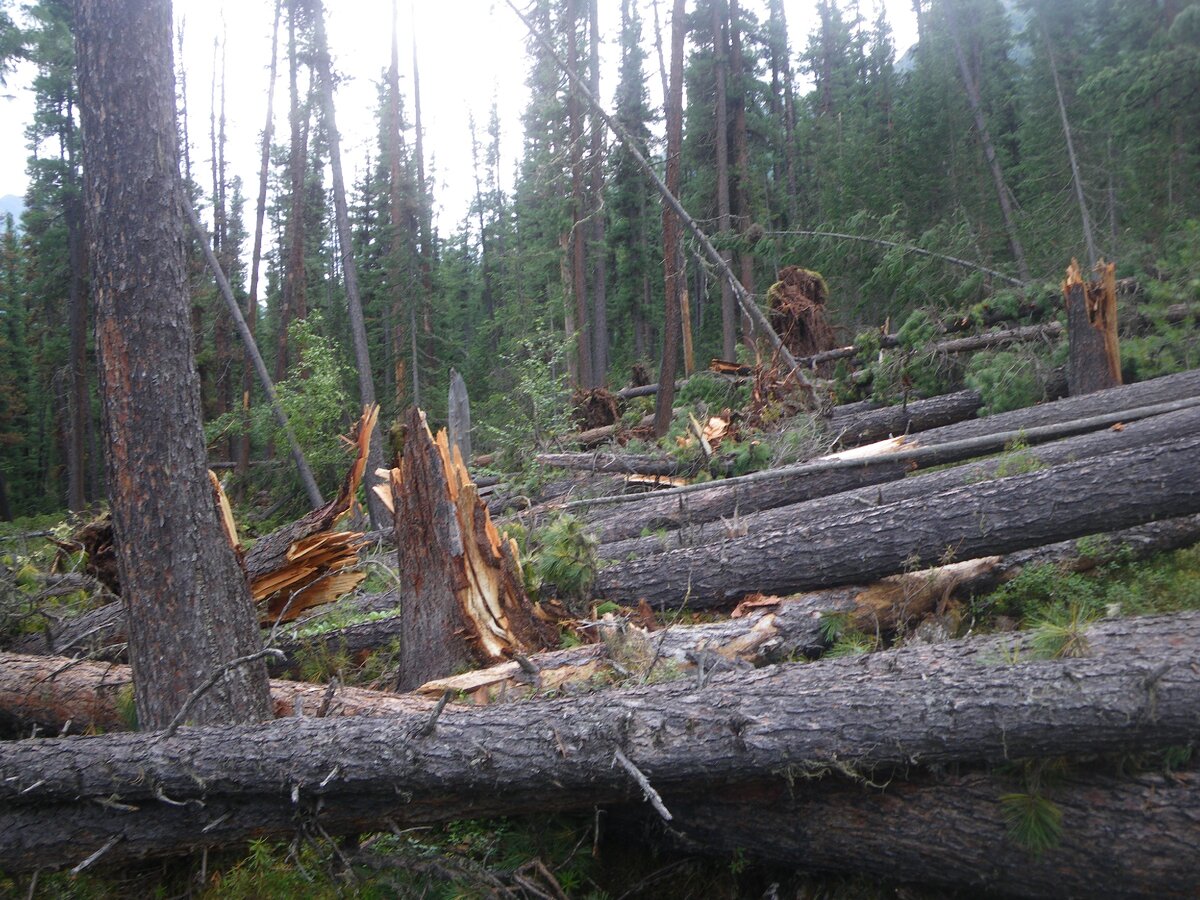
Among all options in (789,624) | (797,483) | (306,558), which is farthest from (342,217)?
(789,624)

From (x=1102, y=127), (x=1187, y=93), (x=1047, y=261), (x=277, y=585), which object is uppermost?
(x=1102, y=127)

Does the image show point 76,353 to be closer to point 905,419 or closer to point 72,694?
point 72,694

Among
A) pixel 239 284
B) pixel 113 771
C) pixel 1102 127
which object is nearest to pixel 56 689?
pixel 113 771

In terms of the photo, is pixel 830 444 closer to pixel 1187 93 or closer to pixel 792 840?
pixel 792 840

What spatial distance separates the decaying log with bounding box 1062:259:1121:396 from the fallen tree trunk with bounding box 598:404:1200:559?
2.19 m

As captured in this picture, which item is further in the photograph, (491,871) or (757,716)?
(491,871)

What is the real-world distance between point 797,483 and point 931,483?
1370 mm

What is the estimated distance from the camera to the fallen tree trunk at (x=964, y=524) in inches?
199

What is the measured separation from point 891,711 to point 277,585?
16.3ft

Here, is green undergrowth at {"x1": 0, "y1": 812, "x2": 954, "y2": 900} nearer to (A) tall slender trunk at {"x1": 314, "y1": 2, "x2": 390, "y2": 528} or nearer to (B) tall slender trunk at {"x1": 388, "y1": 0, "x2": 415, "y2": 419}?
(A) tall slender trunk at {"x1": 314, "y1": 2, "x2": 390, "y2": 528}

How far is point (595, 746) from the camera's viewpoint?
345 cm

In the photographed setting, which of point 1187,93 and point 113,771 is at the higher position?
point 1187,93

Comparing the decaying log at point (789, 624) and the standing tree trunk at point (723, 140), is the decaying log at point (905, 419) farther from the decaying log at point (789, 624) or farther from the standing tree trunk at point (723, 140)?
the standing tree trunk at point (723, 140)

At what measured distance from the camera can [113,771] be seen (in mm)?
3844
